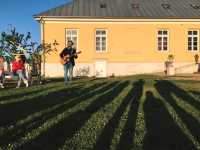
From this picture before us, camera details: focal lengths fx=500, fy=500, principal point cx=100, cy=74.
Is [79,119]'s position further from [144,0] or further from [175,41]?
[144,0]

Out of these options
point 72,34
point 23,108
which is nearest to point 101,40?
point 72,34

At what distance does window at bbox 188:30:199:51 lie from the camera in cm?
3731

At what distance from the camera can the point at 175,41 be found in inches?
1463

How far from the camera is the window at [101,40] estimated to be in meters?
36.7

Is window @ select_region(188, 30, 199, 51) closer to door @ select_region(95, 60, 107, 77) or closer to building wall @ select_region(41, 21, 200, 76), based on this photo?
building wall @ select_region(41, 21, 200, 76)

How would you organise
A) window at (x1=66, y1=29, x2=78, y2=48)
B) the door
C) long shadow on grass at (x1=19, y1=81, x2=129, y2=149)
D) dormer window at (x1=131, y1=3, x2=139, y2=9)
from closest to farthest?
1. long shadow on grass at (x1=19, y1=81, x2=129, y2=149)
2. window at (x1=66, y1=29, x2=78, y2=48)
3. the door
4. dormer window at (x1=131, y1=3, x2=139, y2=9)

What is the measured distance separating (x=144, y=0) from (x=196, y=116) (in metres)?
32.8

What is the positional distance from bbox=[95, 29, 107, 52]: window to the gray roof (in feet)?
4.01

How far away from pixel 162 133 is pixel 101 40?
1198 inches

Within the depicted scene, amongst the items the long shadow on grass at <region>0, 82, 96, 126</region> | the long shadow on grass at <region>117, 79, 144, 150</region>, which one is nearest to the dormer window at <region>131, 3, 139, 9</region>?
the long shadow on grass at <region>0, 82, 96, 126</region>

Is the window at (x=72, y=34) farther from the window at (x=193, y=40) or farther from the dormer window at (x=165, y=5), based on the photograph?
the window at (x=193, y=40)

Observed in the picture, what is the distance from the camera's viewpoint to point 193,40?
3738 cm

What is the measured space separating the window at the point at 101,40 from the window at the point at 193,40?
20.8 ft

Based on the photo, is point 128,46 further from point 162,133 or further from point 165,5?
point 162,133
